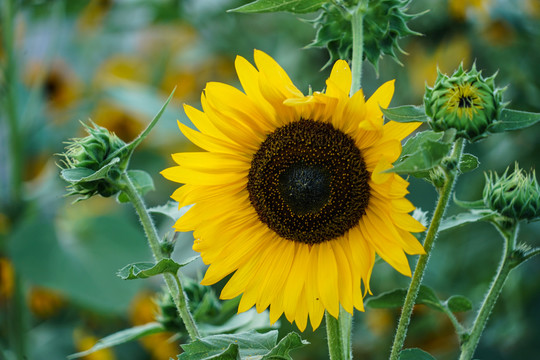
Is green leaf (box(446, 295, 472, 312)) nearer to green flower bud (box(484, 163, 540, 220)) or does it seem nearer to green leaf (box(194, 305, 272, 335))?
green flower bud (box(484, 163, 540, 220))

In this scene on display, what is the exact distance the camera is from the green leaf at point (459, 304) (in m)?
0.98

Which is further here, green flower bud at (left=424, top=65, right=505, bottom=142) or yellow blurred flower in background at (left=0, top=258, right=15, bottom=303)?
yellow blurred flower in background at (left=0, top=258, right=15, bottom=303)

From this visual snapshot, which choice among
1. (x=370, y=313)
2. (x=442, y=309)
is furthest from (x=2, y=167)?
(x=442, y=309)

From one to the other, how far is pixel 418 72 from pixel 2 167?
140 cm

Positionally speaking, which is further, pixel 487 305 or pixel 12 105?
pixel 12 105

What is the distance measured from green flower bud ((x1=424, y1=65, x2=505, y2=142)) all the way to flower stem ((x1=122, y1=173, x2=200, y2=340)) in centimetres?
34

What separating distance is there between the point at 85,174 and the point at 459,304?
0.52 metres

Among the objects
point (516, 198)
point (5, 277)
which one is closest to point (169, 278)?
point (516, 198)

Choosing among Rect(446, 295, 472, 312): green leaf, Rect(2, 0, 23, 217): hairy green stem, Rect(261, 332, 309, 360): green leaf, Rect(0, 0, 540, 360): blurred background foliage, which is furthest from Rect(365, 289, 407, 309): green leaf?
Rect(2, 0, 23, 217): hairy green stem

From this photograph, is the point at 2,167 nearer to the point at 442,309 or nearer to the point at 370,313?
the point at 370,313

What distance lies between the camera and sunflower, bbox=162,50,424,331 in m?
0.83

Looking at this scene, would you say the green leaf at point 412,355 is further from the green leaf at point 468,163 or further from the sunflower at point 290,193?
the green leaf at point 468,163

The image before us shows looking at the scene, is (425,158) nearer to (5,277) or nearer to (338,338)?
(338,338)

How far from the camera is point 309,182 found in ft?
3.14
